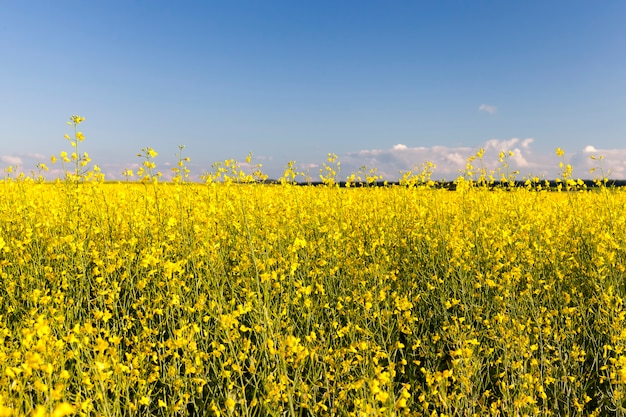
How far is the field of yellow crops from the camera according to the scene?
2.40 m

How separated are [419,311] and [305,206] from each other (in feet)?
10.3

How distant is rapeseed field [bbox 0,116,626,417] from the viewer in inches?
94.6

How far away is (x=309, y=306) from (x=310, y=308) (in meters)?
0.35

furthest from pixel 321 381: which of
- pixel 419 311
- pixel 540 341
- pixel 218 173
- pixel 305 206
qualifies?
pixel 305 206

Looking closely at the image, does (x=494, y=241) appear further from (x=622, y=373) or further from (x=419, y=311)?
(x=622, y=373)

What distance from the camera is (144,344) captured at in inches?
115

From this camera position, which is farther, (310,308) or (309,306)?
(310,308)

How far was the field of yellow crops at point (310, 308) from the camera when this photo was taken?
2398 mm

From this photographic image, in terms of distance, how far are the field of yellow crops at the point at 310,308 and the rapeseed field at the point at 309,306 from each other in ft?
0.10

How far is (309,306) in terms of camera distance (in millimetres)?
3043

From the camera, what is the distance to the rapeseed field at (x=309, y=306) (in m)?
2.40

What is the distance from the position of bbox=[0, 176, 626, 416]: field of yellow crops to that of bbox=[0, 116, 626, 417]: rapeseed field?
31 millimetres

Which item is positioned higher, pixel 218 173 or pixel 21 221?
pixel 218 173

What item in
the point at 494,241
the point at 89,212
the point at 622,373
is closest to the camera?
the point at 622,373
